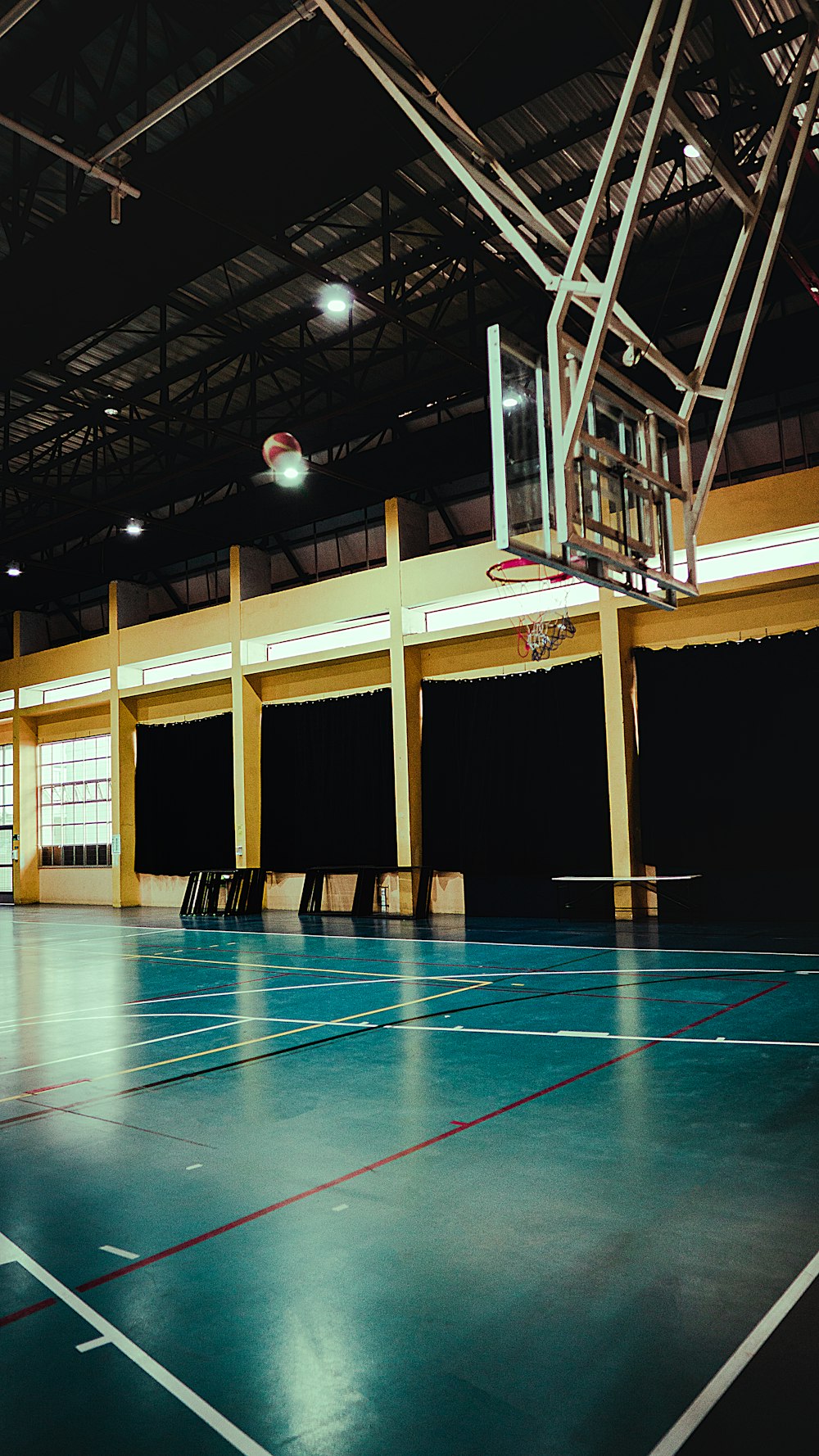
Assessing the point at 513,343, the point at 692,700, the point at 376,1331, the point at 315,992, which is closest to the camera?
the point at 376,1331

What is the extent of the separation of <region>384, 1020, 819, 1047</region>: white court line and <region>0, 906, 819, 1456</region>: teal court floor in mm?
38

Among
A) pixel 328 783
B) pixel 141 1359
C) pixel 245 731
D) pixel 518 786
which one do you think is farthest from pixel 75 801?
pixel 141 1359

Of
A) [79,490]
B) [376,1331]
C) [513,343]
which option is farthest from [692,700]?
[79,490]

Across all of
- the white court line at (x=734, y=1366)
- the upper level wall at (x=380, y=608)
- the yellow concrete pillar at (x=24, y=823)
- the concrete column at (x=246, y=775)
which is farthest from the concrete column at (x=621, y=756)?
the yellow concrete pillar at (x=24, y=823)

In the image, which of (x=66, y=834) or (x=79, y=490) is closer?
(x=79, y=490)

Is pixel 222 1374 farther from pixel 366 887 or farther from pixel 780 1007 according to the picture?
pixel 366 887

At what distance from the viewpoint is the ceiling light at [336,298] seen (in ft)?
44.3

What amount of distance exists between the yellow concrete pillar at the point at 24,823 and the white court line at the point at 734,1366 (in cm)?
2963

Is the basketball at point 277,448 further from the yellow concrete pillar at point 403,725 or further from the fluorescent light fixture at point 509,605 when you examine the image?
the yellow concrete pillar at point 403,725

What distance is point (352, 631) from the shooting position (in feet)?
72.0

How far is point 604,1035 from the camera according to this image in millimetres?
7855

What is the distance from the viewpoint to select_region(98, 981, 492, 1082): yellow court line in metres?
7.29

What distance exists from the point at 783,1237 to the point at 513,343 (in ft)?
22.6

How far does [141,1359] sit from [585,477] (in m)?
7.07
